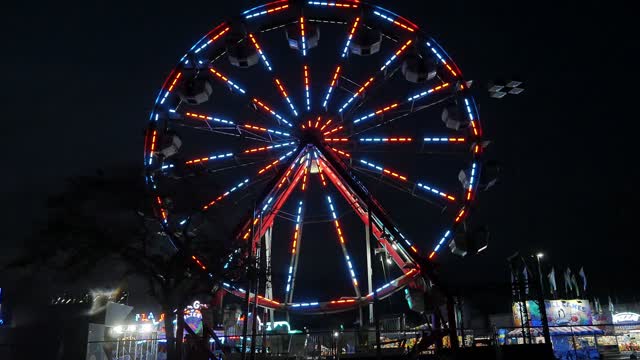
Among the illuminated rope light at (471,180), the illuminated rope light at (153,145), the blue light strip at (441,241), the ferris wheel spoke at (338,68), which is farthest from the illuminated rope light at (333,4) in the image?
the blue light strip at (441,241)

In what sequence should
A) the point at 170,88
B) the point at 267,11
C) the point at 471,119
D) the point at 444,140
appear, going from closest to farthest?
the point at 471,119 → the point at 444,140 → the point at 170,88 → the point at 267,11

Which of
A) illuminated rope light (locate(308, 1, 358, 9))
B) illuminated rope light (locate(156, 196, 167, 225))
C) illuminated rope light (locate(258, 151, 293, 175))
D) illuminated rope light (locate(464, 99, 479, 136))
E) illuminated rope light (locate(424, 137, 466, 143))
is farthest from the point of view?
illuminated rope light (locate(258, 151, 293, 175))

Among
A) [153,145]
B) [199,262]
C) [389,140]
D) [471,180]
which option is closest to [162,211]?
[199,262]

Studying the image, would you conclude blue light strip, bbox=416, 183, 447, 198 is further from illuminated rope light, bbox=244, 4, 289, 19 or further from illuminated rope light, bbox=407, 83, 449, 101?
illuminated rope light, bbox=244, 4, 289, 19

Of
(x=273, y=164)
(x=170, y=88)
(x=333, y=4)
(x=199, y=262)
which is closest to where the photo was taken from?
(x=199, y=262)

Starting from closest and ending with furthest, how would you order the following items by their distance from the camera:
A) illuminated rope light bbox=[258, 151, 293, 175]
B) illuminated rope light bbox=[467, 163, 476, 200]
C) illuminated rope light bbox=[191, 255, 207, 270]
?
A: 1. illuminated rope light bbox=[191, 255, 207, 270]
2. illuminated rope light bbox=[467, 163, 476, 200]
3. illuminated rope light bbox=[258, 151, 293, 175]

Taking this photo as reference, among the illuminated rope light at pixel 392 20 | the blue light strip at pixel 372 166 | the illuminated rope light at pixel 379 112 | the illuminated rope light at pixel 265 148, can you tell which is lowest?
the blue light strip at pixel 372 166

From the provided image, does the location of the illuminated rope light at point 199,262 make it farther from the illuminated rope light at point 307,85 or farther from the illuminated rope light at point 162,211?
the illuminated rope light at point 307,85

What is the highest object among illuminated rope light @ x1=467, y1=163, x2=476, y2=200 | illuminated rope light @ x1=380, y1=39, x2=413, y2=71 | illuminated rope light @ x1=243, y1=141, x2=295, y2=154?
illuminated rope light @ x1=380, y1=39, x2=413, y2=71

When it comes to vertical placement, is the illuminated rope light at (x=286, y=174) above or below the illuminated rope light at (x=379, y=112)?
below

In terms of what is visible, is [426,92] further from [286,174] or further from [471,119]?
[286,174]

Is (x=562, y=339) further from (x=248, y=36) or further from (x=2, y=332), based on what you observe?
(x=2, y=332)

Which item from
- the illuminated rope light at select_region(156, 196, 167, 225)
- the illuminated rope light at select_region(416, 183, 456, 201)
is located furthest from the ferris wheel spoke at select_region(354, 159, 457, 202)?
the illuminated rope light at select_region(156, 196, 167, 225)

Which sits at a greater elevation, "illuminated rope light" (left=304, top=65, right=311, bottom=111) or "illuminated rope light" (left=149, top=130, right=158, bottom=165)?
"illuminated rope light" (left=304, top=65, right=311, bottom=111)
